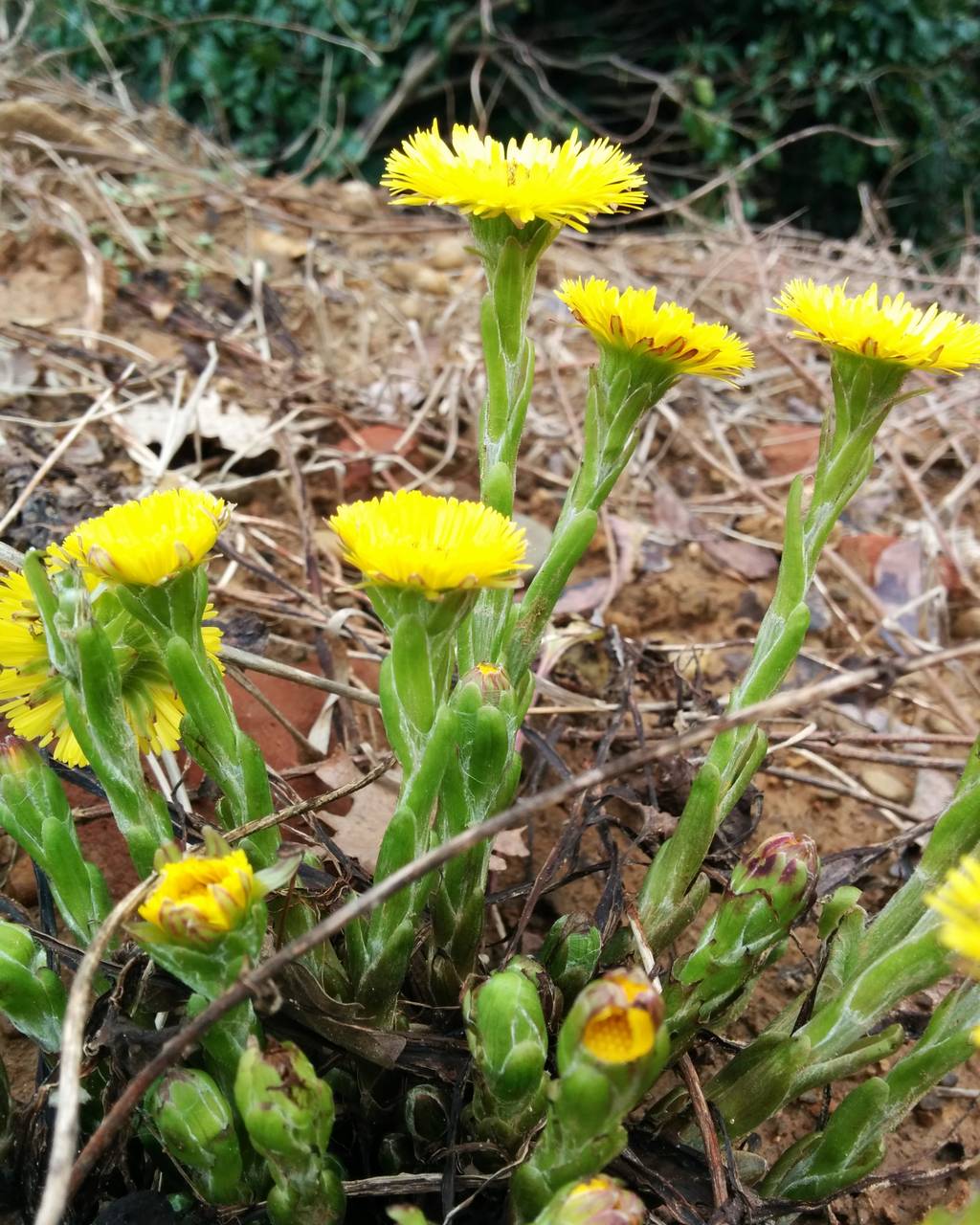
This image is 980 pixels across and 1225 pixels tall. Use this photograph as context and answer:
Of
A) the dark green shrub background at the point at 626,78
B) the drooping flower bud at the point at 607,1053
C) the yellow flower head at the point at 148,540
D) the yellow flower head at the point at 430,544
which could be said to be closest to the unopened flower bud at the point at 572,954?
the drooping flower bud at the point at 607,1053

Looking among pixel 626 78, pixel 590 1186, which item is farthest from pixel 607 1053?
pixel 626 78

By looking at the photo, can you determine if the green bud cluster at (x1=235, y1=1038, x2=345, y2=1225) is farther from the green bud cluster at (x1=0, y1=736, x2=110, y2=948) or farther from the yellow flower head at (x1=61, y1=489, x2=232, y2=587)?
the yellow flower head at (x1=61, y1=489, x2=232, y2=587)

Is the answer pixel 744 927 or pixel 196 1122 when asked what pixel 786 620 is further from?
pixel 196 1122

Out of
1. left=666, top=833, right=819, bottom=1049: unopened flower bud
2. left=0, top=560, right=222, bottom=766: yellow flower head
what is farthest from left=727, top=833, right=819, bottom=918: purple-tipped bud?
left=0, top=560, right=222, bottom=766: yellow flower head

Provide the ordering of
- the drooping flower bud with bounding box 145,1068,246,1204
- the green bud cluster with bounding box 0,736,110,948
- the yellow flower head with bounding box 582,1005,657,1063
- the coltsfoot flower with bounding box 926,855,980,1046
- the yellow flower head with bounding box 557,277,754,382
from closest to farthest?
the coltsfoot flower with bounding box 926,855,980,1046 < the yellow flower head with bounding box 582,1005,657,1063 < the drooping flower bud with bounding box 145,1068,246,1204 < the green bud cluster with bounding box 0,736,110,948 < the yellow flower head with bounding box 557,277,754,382

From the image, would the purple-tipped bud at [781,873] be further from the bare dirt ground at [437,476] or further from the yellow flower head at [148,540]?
the yellow flower head at [148,540]
